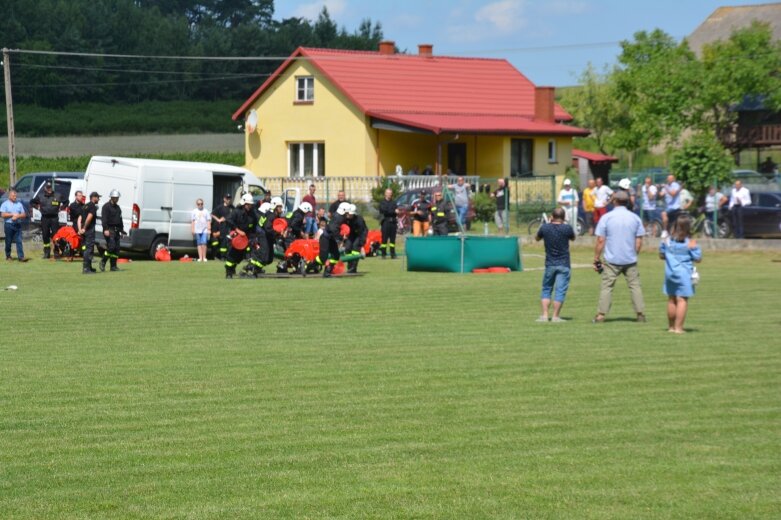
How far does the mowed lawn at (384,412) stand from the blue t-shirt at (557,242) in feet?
3.36

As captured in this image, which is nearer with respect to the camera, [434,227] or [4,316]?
[4,316]

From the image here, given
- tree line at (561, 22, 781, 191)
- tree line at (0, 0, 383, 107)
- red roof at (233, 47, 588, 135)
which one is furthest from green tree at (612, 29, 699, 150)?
tree line at (0, 0, 383, 107)

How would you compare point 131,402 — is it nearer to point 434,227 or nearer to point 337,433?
point 337,433

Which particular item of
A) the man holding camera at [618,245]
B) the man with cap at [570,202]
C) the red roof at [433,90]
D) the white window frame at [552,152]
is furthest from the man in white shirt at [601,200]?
the white window frame at [552,152]

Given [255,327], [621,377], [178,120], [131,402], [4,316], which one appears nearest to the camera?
[131,402]

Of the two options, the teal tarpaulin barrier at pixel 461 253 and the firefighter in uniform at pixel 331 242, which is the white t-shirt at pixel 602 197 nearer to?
the teal tarpaulin barrier at pixel 461 253

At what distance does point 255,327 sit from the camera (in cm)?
1827

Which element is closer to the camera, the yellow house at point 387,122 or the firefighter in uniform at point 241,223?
the firefighter in uniform at point 241,223

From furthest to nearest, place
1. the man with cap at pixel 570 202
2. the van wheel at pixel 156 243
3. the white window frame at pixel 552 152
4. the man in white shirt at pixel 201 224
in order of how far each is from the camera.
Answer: the white window frame at pixel 552 152 < the man with cap at pixel 570 202 < the van wheel at pixel 156 243 < the man in white shirt at pixel 201 224

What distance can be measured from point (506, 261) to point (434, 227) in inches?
194

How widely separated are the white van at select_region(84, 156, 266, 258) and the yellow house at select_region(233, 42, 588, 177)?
2042 centimetres

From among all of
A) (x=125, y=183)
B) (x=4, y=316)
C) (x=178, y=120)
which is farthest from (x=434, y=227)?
(x=178, y=120)

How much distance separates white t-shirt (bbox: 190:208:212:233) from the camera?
32906 millimetres

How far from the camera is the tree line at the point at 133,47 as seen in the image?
86250 millimetres
